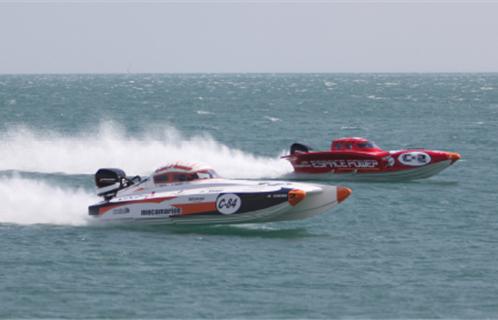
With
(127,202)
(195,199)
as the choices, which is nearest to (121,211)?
(127,202)

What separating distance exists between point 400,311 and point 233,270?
13.9ft

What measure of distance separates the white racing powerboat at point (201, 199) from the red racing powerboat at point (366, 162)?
9.84 meters

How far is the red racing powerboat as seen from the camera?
3328 centimetres

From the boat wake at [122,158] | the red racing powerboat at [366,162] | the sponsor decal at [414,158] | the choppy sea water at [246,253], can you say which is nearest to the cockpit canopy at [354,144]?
the red racing powerboat at [366,162]

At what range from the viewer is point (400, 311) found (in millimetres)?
16984

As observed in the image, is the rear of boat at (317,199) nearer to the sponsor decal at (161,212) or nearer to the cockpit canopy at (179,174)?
the cockpit canopy at (179,174)

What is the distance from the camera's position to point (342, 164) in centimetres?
3384

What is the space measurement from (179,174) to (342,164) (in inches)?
432

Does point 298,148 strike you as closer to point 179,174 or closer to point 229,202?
point 179,174

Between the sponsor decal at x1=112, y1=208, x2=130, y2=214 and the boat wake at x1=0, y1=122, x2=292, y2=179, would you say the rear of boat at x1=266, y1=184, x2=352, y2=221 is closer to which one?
the sponsor decal at x1=112, y1=208, x2=130, y2=214

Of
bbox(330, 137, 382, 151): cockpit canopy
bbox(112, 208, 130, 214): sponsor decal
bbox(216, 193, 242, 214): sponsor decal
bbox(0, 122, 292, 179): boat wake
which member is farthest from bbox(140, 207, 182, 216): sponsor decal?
bbox(330, 137, 382, 151): cockpit canopy

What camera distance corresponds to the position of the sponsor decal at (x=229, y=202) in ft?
77.4

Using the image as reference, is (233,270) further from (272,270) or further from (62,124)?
(62,124)

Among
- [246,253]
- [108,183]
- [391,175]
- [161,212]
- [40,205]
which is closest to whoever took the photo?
[246,253]
